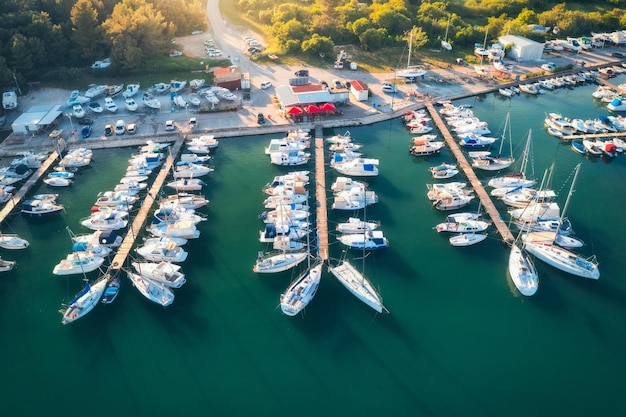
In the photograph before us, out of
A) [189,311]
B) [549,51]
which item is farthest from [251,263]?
[549,51]

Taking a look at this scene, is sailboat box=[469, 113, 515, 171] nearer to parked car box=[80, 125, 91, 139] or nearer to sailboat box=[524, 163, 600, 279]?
sailboat box=[524, 163, 600, 279]

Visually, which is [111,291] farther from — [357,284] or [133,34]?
[133,34]

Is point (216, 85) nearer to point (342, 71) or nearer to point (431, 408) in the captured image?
point (342, 71)

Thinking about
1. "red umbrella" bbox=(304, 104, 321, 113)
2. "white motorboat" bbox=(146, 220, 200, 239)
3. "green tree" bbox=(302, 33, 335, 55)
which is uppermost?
"green tree" bbox=(302, 33, 335, 55)

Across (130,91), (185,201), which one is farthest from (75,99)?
(185,201)

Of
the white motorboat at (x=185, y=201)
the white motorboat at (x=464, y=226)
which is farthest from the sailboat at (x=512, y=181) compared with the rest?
the white motorboat at (x=185, y=201)

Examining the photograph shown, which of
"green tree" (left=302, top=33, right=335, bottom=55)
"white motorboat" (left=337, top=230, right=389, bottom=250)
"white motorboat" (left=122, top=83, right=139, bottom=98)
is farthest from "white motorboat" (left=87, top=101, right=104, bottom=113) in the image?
"white motorboat" (left=337, top=230, right=389, bottom=250)
